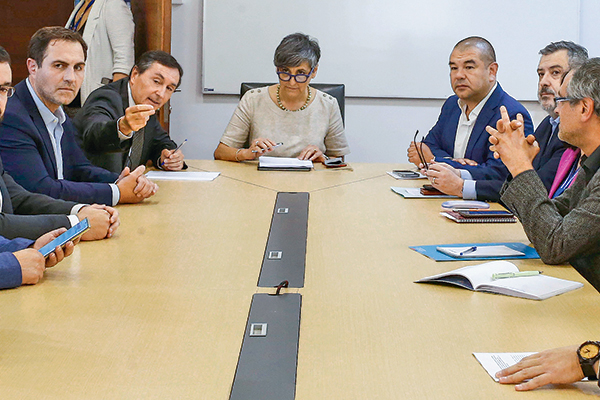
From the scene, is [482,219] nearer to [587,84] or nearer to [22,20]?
Result: [587,84]

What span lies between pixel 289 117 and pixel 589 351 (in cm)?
289

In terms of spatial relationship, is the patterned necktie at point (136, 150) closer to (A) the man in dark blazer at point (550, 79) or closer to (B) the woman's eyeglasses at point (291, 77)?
(B) the woman's eyeglasses at point (291, 77)

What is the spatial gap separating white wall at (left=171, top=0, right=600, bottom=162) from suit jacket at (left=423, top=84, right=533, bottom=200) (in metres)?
1.36

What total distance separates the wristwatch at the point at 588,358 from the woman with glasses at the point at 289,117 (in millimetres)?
2654

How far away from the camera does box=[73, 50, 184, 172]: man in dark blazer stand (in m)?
2.83

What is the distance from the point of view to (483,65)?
3.30 m

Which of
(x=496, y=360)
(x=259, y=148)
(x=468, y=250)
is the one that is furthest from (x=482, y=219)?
(x=259, y=148)

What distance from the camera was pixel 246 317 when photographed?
1.31 metres

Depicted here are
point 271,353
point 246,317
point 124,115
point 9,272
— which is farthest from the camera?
point 124,115

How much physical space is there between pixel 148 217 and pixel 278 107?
1741mm

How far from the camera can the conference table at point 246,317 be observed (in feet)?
3.39

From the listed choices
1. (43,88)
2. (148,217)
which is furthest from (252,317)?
(43,88)

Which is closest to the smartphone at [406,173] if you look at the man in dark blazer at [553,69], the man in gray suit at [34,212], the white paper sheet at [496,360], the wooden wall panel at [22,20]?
the man in dark blazer at [553,69]

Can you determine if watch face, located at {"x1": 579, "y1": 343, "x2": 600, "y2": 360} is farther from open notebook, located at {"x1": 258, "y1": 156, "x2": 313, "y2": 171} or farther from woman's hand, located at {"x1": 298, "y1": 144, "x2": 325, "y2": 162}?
woman's hand, located at {"x1": 298, "y1": 144, "x2": 325, "y2": 162}
